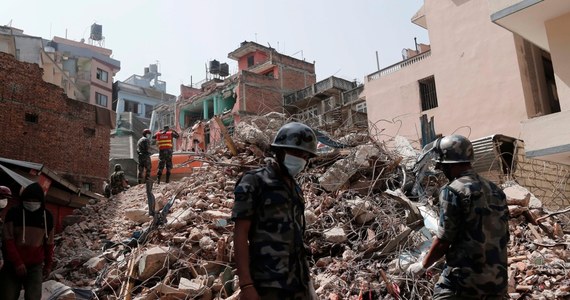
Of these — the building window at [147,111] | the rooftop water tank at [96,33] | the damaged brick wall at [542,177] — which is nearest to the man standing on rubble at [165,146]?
the damaged brick wall at [542,177]

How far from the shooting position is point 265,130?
28.7 ft

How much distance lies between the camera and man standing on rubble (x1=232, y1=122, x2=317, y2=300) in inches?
83.1

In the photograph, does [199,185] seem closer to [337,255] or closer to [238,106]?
[337,255]

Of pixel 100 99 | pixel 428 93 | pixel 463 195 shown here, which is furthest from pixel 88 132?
pixel 100 99

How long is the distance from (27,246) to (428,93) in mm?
15578

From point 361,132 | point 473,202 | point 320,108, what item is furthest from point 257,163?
point 320,108

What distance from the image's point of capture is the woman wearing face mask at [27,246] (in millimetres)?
3814

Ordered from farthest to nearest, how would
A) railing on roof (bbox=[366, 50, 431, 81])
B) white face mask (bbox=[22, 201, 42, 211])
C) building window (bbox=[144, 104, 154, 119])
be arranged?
building window (bbox=[144, 104, 154, 119]) → railing on roof (bbox=[366, 50, 431, 81]) → white face mask (bbox=[22, 201, 42, 211])

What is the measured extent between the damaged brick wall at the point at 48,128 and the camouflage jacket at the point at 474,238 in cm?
1533

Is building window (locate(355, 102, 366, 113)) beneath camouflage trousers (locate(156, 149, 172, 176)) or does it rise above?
above

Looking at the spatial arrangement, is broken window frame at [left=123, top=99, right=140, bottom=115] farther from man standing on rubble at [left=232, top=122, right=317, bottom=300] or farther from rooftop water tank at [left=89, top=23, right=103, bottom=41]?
man standing on rubble at [left=232, top=122, right=317, bottom=300]

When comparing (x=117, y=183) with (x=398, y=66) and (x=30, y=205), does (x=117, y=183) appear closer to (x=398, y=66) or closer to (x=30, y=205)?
(x=30, y=205)

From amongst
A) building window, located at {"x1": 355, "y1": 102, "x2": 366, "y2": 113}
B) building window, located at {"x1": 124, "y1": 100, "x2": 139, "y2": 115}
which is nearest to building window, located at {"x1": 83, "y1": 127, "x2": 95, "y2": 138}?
building window, located at {"x1": 355, "y1": 102, "x2": 366, "y2": 113}

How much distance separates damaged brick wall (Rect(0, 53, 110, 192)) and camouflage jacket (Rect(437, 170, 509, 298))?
15334 millimetres
